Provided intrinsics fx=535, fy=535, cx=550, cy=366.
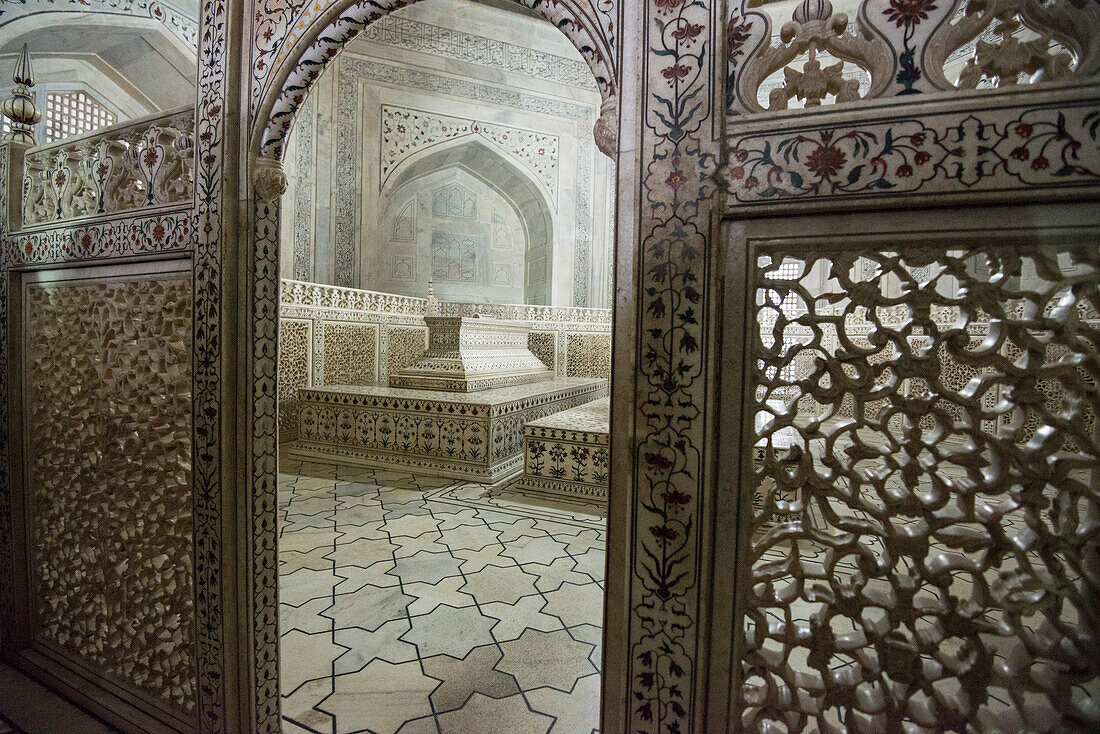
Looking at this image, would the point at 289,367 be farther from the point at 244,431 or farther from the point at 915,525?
the point at 915,525

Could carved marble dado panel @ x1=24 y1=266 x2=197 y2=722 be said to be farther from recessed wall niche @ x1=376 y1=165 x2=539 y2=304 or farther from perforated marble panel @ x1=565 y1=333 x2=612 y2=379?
perforated marble panel @ x1=565 y1=333 x2=612 y2=379

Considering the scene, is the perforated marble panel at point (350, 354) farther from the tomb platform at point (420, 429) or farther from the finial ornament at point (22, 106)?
the finial ornament at point (22, 106)

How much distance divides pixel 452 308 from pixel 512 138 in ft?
8.19

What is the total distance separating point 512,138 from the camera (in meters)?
7.31

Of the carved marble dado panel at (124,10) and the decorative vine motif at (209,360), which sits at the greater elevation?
the carved marble dado panel at (124,10)

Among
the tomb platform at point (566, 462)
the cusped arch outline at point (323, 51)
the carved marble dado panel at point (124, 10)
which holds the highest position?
the carved marble dado panel at point (124, 10)

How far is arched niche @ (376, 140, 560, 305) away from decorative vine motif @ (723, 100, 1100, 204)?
6485 mm

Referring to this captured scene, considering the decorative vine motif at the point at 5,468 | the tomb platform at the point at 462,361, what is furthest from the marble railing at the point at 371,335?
the decorative vine motif at the point at 5,468

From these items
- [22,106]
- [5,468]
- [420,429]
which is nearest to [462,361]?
[420,429]

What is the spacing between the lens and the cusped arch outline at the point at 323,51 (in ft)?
3.32

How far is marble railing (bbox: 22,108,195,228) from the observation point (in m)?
1.41

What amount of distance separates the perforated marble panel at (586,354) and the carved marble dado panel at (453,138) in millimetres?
2031

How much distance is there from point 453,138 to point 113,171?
6.00 meters

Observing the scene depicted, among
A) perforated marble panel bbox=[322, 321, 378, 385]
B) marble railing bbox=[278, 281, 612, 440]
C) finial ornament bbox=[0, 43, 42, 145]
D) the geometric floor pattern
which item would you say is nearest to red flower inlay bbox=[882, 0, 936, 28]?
the geometric floor pattern
